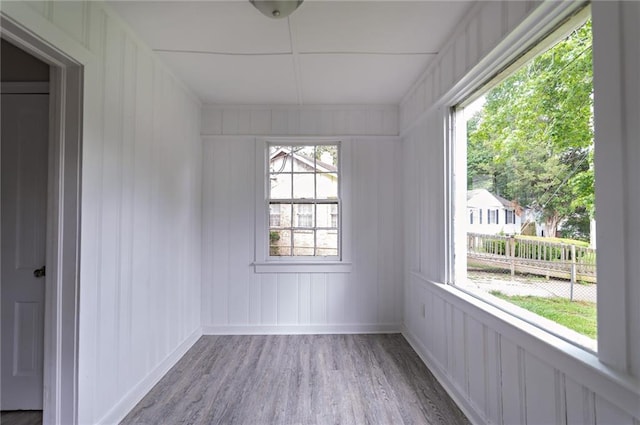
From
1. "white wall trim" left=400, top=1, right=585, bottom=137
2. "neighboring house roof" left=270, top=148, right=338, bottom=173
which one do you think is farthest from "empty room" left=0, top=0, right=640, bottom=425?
"neighboring house roof" left=270, top=148, right=338, bottom=173

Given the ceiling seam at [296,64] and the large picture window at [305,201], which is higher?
the ceiling seam at [296,64]

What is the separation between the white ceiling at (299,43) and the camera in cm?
176

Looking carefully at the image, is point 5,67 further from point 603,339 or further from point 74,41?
point 603,339

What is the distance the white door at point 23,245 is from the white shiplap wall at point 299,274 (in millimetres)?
1474

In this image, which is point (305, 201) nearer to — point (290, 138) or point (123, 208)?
point (290, 138)

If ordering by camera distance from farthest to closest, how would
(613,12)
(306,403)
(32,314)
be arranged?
(306,403) < (32,314) < (613,12)

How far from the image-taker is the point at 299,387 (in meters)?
2.17

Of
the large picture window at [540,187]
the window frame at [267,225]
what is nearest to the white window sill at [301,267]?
the window frame at [267,225]

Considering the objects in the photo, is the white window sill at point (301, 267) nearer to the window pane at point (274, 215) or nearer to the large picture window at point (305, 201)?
the large picture window at point (305, 201)

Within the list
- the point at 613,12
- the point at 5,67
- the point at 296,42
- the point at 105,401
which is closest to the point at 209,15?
the point at 296,42

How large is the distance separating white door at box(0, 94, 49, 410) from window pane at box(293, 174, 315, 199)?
2.13 m

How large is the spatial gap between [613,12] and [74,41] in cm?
237

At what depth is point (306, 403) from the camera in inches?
78.2

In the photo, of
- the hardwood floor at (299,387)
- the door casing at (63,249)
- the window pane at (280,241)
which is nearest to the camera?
the door casing at (63,249)
